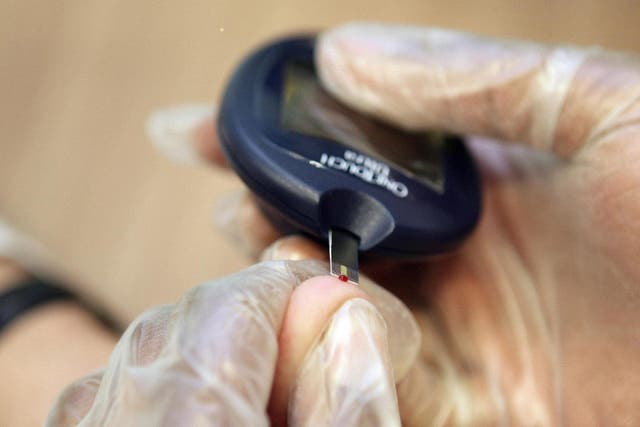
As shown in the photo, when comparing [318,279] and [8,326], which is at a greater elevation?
[318,279]

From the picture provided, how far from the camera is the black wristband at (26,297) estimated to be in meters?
0.97

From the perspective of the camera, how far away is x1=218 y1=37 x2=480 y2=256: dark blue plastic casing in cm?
52

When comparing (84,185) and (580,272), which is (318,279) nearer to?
(580,272)

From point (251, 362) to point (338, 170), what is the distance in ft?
0.73

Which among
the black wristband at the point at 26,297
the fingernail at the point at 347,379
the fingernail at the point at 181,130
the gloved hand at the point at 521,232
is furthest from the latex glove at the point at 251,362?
the black wristband at the point at 26,297

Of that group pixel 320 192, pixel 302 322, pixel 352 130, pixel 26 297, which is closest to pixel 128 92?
pixel 26 297

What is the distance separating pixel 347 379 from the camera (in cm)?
39

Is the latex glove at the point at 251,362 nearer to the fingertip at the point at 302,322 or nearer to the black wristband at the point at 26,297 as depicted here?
the fingertip at the point at 302,322

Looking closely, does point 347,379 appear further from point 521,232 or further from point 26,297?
point 26,297

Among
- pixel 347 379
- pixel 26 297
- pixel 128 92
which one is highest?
pixel 347 379

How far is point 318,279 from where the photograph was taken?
1.37 feet

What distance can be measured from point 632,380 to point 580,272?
0.11 m

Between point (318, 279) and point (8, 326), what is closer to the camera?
point (318, 279)

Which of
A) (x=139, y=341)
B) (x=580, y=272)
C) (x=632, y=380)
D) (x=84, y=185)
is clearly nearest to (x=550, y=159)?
(x=580, y=272)
